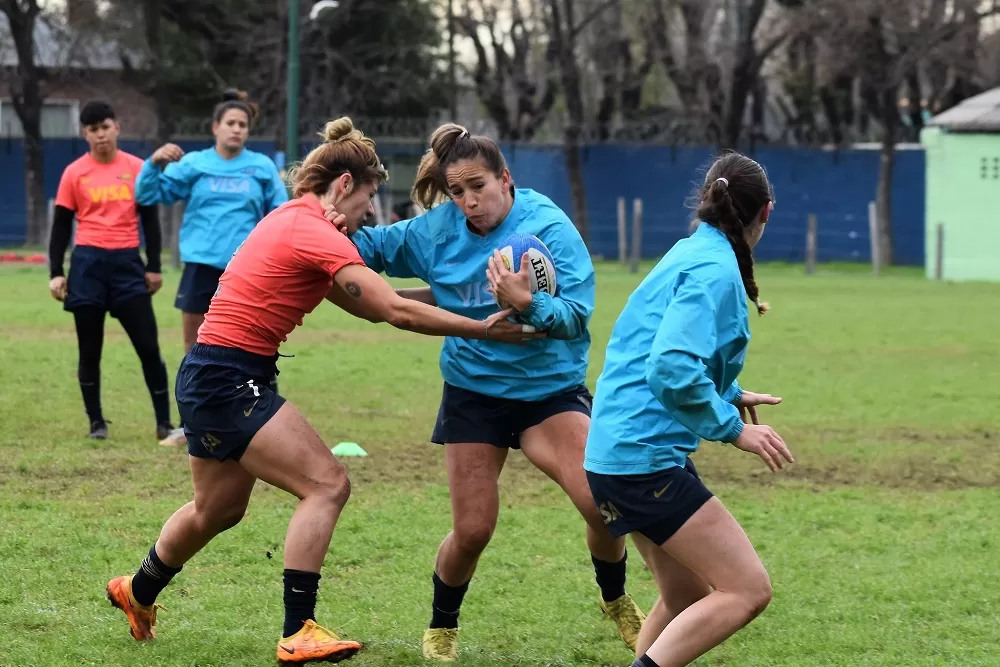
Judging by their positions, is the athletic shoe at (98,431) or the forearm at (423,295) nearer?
the forearm at (423,295)

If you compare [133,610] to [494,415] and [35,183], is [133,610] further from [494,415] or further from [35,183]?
[35,183]

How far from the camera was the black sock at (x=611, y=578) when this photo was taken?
5621 millimetres

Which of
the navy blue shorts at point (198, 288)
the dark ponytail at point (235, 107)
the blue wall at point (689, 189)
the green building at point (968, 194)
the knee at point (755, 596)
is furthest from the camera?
the blue wall at point (689, 189)

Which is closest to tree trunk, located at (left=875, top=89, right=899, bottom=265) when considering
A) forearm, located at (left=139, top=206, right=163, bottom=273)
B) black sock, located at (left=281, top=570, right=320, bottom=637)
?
forearm, located at (left=139, top=206, right=163, bottom=273)

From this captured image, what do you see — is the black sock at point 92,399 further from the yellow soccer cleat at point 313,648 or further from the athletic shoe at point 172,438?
the yellow soccer cleat at point 313,648

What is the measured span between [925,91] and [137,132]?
2794 centimetres

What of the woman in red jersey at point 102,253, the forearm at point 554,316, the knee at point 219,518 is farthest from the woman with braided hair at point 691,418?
the woman in red jersey at point 102,253

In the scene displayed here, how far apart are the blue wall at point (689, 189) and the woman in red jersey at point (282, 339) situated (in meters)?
31.4

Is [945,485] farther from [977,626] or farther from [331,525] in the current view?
[331,525]

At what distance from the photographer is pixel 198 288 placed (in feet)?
31.7

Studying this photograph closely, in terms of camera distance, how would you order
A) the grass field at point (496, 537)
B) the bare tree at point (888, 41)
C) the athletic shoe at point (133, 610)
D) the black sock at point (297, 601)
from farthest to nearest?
the bare tree at point (888, 41) → the grass field at point (496, 537) → the athletic shoe at point (133, 610) → the black sock at point (297, 601)

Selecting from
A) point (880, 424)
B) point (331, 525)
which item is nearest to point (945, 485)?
point (880, 424)

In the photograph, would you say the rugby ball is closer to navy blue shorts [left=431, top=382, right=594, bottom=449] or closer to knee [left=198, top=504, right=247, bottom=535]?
navy blue shorts [left=431, top=382, right=594, bottom=449]

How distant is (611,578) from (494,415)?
0.82m
